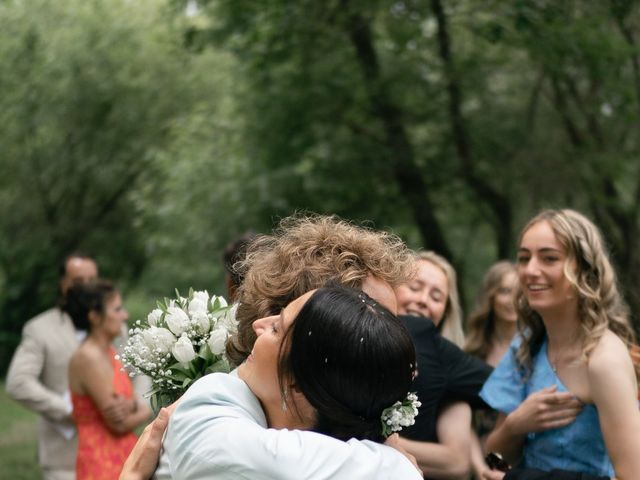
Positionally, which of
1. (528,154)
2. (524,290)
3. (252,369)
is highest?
(252,369)

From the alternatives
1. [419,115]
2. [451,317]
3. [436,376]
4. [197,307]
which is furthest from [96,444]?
[419,115]

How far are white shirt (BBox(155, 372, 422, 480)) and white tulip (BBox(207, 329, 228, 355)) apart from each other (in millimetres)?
655

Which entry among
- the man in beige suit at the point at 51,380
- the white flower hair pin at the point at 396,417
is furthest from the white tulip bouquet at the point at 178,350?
the man in beige suit at the point at 51,380

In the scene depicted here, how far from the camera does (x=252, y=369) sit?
259 cm

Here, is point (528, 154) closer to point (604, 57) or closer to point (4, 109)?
point (604, 57)

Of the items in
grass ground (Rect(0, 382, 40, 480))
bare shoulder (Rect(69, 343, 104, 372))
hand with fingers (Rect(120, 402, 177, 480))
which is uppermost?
hand with fingers (Rect(120, 402, 177, 480))

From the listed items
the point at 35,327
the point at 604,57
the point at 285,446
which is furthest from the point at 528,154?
the point at 285,446

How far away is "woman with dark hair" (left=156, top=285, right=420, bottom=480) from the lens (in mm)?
2354

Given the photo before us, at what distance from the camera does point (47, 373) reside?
25.3ft

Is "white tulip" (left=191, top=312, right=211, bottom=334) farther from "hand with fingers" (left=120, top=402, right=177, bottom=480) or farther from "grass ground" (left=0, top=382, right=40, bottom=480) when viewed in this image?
"grass ground" (left=0, top=382, right=40, bottom=480)

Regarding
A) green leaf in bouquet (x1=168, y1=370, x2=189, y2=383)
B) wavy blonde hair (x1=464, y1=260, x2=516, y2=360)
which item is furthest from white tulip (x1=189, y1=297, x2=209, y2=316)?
wavy blonde hair (x1=464, y1=260, x2=516, y2=360)

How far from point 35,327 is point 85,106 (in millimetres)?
13082

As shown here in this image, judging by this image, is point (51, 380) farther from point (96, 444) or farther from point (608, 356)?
point (608, 356)

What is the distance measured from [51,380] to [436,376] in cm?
421
